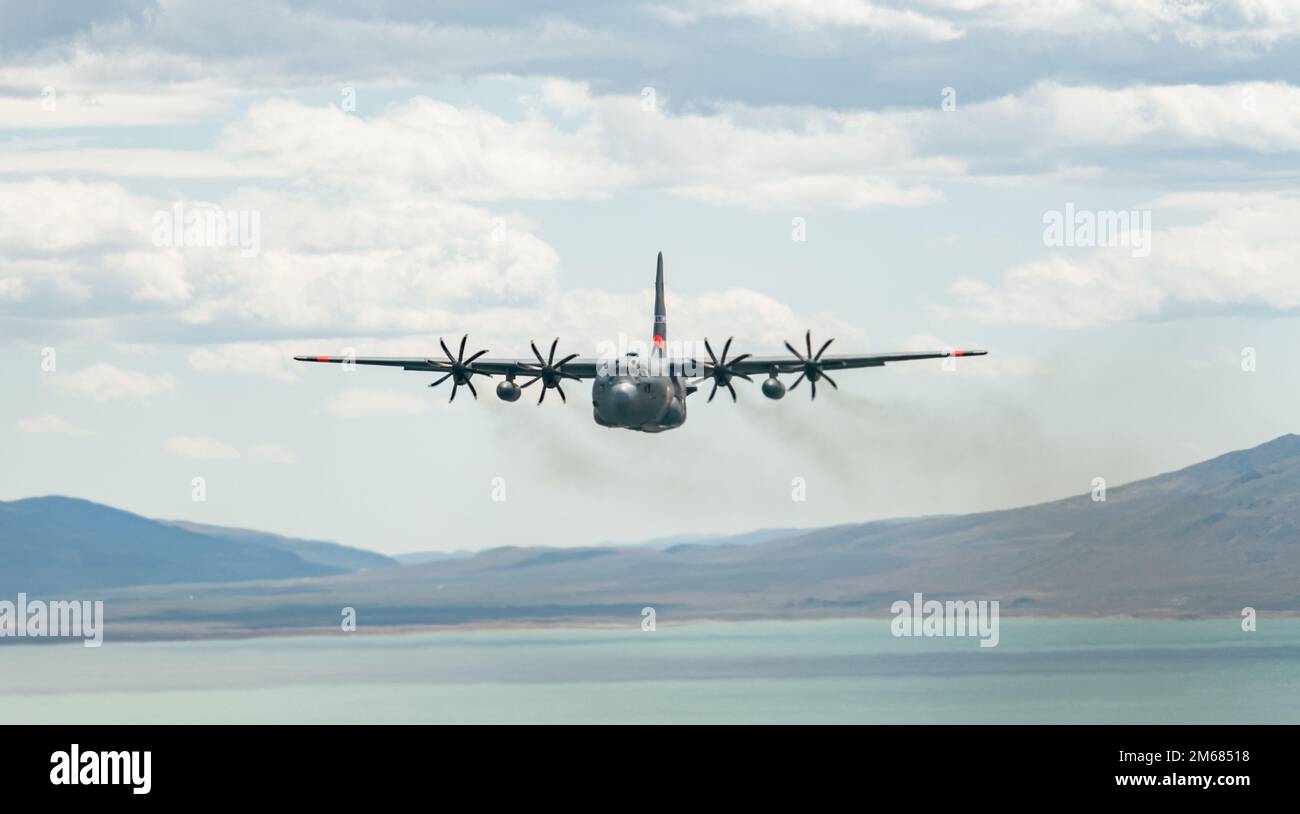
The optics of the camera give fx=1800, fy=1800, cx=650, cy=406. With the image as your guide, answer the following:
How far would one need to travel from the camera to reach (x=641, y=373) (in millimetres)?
87875

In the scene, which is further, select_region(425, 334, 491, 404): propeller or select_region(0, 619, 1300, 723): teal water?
select_region(0, 619, 1300, 723): teal water

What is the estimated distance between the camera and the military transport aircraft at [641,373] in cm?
8769

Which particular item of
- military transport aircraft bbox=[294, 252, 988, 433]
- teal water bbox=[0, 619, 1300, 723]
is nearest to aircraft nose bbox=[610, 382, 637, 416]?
military transport aircraft bbox=[294, 252, 988, 433]

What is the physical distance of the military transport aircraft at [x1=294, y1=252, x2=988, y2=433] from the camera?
87688 mm

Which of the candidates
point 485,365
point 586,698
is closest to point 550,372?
point 485,365

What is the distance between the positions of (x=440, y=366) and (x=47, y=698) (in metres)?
98.7

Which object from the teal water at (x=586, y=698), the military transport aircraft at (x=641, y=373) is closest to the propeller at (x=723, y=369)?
the military transport aircraft at (x=641, y=373)

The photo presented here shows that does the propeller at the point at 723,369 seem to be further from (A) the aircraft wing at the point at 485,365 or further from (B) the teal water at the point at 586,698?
(B) the teal water at the point at 586,698

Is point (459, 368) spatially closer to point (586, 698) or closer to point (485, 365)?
point (485, 365)

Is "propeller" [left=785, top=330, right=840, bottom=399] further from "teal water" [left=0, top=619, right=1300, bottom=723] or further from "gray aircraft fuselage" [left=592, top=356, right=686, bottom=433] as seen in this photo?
"teal water" [left=0, top=619, right=1300, bottom=723]
